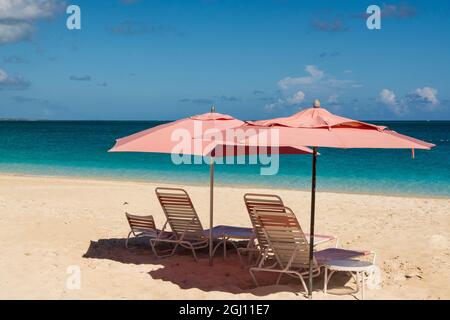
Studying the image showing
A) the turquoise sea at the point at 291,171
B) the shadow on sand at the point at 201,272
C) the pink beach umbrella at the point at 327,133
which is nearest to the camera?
the pink beach umbrella at the point at 327,133

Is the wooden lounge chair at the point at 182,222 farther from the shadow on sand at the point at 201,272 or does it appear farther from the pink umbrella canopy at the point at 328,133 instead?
the pink umbrella canopy at the point at 328,133

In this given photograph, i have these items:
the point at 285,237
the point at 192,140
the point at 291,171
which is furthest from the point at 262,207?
the point at 291,171

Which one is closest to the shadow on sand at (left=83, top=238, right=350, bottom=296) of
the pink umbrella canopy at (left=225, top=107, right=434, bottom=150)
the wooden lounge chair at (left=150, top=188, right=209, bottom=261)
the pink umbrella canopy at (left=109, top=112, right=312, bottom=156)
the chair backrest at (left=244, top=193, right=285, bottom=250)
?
the wooden lounge chair at (left=150, top=188, right=209, bottom=261)

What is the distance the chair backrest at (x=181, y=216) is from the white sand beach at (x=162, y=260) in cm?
31

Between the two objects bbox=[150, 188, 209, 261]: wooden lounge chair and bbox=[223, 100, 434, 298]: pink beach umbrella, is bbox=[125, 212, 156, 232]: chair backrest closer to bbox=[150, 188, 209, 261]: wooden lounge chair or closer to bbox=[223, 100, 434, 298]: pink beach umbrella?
bbox=[150, 188, 209, 261]: wooden lounge chair

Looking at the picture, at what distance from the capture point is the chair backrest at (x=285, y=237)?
19.1 ft

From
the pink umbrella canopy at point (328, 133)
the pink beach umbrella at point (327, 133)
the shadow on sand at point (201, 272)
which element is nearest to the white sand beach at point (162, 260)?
the shadow on sand at point (201, 272)

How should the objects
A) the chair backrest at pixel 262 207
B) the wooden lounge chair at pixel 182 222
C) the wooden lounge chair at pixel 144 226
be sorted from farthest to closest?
the wooden lounge chair at pixel 144 226, the wooden lounge chair at pixel 182 222, the chair backrest at pixel 262 207

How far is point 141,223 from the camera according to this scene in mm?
7723

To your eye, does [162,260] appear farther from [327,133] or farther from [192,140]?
[327,133]

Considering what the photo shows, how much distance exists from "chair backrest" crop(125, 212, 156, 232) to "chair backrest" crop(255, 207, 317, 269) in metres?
2.03

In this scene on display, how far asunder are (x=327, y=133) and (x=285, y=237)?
4.10 ft

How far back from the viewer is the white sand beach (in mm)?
5844
